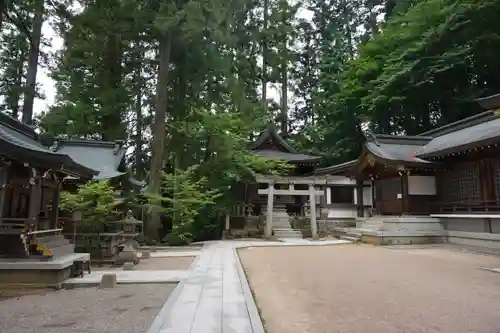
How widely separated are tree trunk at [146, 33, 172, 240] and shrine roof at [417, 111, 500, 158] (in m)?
11.5

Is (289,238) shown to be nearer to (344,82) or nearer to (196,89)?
(196,89)

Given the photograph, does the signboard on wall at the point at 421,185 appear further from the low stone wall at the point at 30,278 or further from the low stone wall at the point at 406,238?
the low stone wall at the point at 30,278

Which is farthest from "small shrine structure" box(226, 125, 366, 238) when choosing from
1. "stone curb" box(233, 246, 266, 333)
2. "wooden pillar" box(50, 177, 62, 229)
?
"stone curb" box(233, 246, 266, 333)

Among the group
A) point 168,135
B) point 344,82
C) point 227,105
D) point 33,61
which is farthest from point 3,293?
point 344,82

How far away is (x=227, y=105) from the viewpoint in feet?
61.5

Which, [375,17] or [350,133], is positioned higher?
[375,17]

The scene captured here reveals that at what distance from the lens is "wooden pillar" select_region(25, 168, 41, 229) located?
7.60 metres

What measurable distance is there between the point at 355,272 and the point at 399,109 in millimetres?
19823

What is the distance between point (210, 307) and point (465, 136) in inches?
573

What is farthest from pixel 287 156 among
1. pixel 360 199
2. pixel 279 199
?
pixel 360 199

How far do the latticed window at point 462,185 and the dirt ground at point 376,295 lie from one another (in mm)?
4612

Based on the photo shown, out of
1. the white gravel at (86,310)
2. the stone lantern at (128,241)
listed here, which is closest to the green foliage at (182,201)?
the stone lantern at (128,241)

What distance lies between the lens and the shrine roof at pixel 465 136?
12.3m

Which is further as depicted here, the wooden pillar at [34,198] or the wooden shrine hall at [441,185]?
the wooden shrine hall at [441,185]
